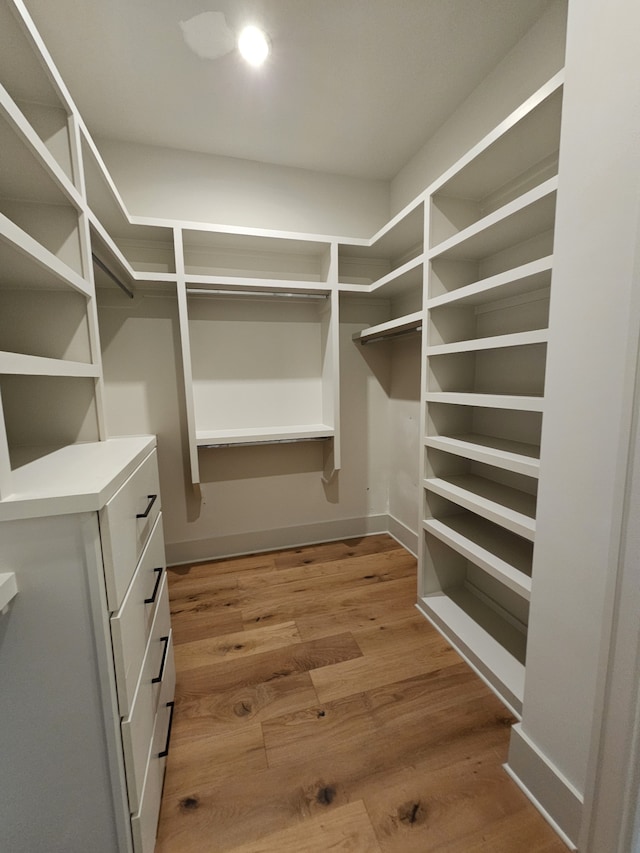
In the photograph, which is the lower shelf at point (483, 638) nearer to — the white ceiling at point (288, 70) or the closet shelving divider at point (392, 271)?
the closet shelving divider at point (392, 271)

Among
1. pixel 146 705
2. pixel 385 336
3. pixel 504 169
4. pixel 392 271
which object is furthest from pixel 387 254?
pixel 146 705

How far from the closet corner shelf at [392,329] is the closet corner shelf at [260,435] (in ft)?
2.21

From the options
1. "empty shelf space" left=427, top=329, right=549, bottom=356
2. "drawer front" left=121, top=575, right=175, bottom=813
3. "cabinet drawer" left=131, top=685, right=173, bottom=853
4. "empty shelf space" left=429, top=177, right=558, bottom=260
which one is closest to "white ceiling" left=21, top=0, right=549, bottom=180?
"empty shelf space" left=429, top=177, right=558, bottom=260

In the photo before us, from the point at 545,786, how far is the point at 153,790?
1078mm

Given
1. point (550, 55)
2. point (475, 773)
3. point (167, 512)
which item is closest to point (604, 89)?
point (550, 55)

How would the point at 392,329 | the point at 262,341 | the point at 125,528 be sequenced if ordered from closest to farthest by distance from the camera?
the point at 125,528, the point at 392,329, the point at 262,341

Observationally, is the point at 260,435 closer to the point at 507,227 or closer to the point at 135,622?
the point at 135,622

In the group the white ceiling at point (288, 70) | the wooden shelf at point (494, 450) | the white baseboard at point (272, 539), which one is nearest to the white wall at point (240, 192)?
the white ceiling at point (288, 70)

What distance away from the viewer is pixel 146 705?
86 cm

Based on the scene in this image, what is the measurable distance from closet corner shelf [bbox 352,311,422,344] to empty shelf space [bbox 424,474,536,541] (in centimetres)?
83

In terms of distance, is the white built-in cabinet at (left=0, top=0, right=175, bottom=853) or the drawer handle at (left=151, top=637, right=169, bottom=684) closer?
the white built-in cabinet at (left=0, top=0, right=175, bottom=853)

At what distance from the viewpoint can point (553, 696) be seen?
92cm

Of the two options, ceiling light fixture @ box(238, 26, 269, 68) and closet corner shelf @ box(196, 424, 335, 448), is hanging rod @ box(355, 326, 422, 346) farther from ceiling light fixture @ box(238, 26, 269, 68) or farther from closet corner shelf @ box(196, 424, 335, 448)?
ceiling light fixture @ box(238, 26, 269, 68)

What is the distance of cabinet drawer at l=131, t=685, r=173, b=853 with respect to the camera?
75 cm
